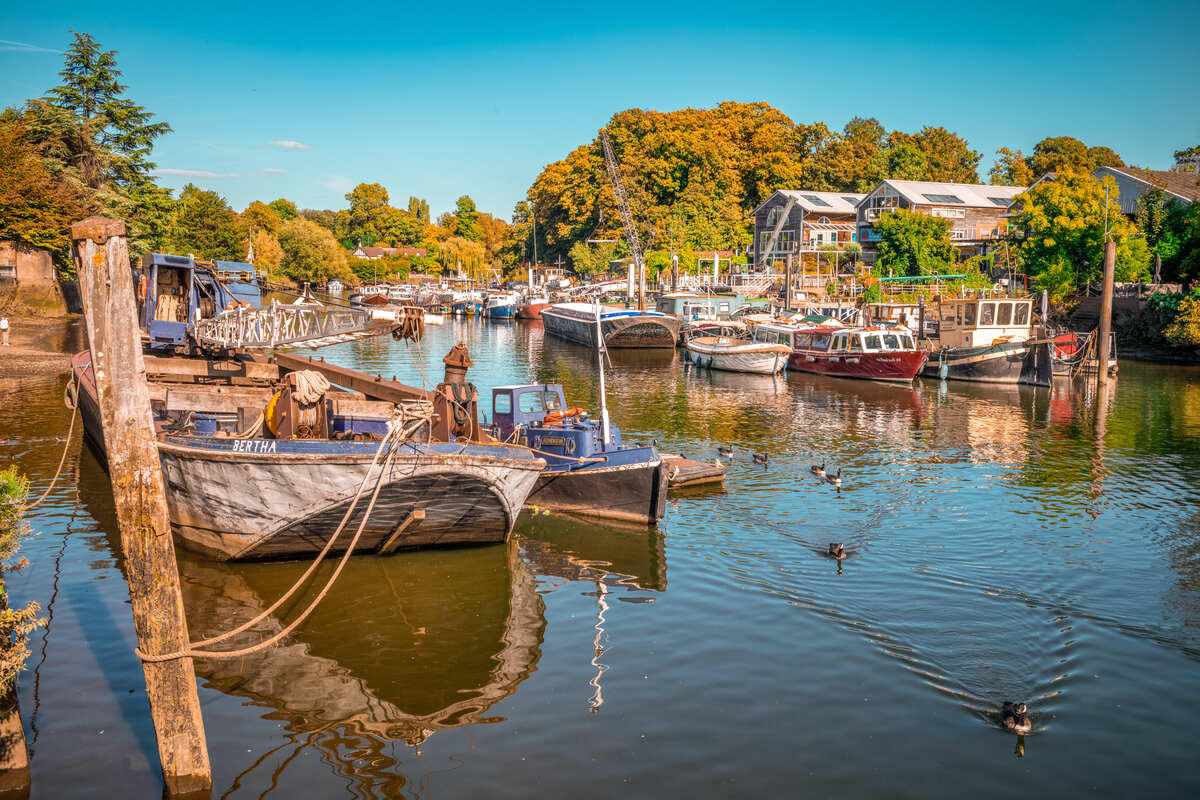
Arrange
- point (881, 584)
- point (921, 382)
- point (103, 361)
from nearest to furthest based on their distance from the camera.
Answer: point (103, 361) < point (881, 584) < point (921, 382)

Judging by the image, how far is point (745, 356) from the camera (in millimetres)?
45469

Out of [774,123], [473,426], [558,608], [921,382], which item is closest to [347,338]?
[473,426]

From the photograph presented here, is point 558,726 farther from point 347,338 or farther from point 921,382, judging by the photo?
point 921,382

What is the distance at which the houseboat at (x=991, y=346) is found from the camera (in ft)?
135

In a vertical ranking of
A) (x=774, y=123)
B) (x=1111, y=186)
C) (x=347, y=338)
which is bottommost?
(x=347, y=338)

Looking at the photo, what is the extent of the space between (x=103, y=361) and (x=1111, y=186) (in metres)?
70.0

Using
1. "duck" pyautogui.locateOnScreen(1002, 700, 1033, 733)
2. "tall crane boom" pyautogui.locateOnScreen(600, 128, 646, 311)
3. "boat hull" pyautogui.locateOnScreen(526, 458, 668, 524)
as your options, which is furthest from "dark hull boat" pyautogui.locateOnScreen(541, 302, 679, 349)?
"duck" pyautogui.locateOnScreen(1002, 700, 1033, 733)

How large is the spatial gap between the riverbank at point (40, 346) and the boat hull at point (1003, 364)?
42201mm

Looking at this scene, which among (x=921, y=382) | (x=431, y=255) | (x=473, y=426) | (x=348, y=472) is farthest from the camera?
(x=431, y=255)

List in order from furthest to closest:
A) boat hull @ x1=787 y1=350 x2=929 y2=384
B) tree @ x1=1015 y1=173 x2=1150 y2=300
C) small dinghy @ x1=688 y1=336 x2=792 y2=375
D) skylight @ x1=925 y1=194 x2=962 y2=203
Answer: skylight @ x1=925 y1=194 x2=962 y2=203 → tree @ x1=1015 y1=173 x2=1150 y2=300 → small dinghy @ x1=688 y1=336 x2=792 y2=375 → boat hull @ x1=787 y1=350 x2=929 y2=384

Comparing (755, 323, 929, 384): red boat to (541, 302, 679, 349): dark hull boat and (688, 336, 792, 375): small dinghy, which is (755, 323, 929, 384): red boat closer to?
(688, 336, 792, 375): small dinghy

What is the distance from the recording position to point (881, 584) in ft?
47.2

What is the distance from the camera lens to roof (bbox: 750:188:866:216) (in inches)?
3348

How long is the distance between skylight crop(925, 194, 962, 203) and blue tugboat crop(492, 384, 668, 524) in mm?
68833
